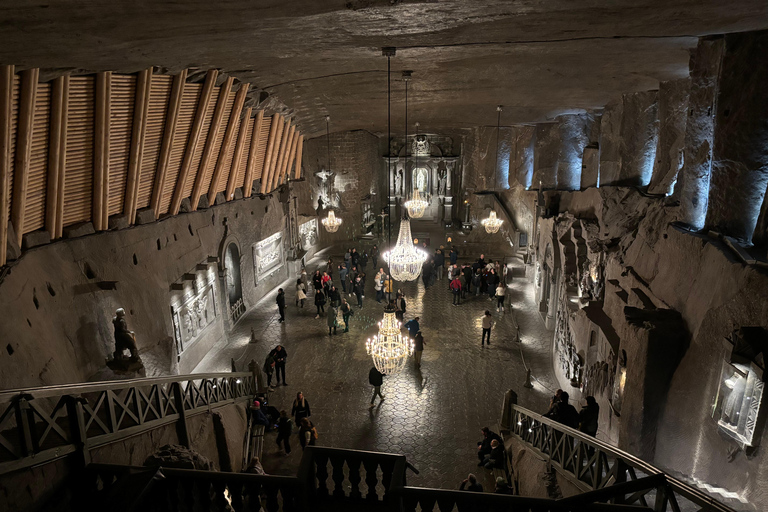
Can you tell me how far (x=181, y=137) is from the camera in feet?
29.4

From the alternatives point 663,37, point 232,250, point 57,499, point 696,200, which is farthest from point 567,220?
point 57,499

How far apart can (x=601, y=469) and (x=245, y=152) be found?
10885mm

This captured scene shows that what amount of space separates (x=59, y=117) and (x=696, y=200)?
8.88m

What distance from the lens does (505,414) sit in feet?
27.2

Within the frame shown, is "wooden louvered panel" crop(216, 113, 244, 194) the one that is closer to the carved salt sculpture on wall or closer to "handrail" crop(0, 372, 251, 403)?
the carved salt sculpture on wall

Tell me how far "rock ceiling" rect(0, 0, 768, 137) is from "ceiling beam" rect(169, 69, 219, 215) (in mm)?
356

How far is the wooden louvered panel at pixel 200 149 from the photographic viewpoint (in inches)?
369

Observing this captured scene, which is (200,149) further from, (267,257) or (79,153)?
(267,257)

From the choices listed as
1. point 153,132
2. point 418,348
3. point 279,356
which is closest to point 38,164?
point 153,132

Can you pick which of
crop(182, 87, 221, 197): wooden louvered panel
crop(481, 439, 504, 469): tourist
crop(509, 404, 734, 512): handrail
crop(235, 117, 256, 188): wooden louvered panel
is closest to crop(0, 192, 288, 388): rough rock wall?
crop(182, 87, 221, 197): wooden louvered panel

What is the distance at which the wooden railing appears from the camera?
3.75 metres

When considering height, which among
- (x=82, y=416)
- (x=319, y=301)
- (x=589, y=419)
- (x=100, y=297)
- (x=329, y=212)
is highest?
(x=82, y=416)

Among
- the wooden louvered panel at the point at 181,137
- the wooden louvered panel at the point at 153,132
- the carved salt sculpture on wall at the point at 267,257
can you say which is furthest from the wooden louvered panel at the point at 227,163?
the carved salt sculpture on wall at the point at 267,257

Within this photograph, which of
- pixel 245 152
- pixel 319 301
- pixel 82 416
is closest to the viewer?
pixel 82 416
